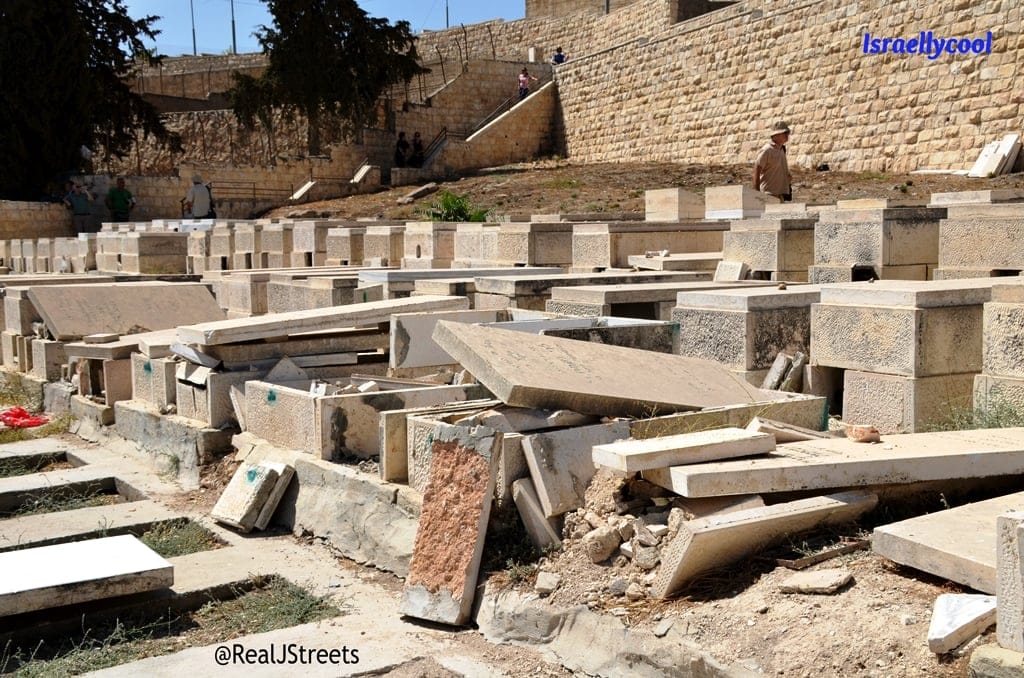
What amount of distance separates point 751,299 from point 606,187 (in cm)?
1652

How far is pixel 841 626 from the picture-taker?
3180 millimetres

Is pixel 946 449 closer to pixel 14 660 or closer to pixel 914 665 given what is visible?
pixel 914 665

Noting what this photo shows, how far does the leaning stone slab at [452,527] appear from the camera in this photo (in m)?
4.27

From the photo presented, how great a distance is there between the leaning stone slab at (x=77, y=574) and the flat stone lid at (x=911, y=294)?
3.47 meters

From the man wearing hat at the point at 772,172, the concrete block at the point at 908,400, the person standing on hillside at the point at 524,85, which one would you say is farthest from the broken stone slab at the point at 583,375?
the person standing on hillside at the point at 524,85

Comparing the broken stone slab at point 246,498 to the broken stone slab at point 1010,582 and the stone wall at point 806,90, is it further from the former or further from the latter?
the stone wall at point 806,90

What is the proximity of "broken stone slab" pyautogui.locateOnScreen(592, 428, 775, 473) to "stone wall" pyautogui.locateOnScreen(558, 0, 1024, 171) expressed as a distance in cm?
1773

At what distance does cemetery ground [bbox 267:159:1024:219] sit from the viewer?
1727 cm

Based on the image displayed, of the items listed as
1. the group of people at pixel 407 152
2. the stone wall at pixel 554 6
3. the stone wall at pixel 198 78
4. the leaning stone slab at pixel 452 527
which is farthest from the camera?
the stone wall at pixel 554 6

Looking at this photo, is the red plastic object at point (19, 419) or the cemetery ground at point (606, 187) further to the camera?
the cemetery ground at point (606, 187)

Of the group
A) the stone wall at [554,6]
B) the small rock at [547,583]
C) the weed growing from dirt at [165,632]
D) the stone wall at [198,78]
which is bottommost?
the weed growing from dirt at [165,632]

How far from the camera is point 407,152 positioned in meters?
33.7

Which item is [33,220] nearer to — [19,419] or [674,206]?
[19,419]

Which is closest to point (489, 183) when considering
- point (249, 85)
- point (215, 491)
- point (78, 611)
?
point (249, 85)
